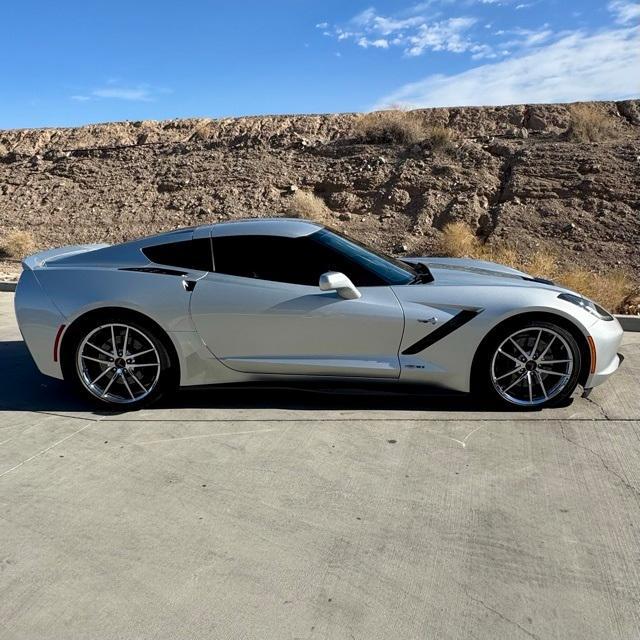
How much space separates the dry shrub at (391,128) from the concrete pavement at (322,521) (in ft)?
51.6

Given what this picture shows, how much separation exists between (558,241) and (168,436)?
38.0 feet

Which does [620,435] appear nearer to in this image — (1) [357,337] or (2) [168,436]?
(1) [357,337]

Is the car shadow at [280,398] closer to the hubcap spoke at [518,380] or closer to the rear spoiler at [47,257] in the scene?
the hubcap spoke at [518,380]

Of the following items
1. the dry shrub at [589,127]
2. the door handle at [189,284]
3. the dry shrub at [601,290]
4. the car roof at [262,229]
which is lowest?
the dry shrub at [601,290]

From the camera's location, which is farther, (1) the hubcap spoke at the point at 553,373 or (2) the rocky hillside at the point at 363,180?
(2) the rocky hillside at the point at 363,180

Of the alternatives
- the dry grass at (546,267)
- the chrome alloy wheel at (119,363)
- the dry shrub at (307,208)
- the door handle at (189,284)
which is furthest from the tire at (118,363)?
the dry shrub at (307,208)

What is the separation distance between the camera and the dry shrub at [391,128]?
63.4 ft

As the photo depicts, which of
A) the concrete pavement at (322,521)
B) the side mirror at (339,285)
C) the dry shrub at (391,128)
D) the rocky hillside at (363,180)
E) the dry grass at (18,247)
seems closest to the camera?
the concrete pavement at (322,521)

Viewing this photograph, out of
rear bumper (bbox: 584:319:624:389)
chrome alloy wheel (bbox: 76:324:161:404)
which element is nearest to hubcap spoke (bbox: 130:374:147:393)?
chrome alloy wheel (bbox: 76:324:161:404)

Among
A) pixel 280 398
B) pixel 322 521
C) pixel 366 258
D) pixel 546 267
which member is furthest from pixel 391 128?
pixel 322 521

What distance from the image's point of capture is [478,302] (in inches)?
175

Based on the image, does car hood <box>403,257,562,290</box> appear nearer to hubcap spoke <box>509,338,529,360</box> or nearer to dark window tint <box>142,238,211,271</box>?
hubcap spoke <box>509,338,529,360</box>

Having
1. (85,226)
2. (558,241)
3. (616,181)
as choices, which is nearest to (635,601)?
(558,241)

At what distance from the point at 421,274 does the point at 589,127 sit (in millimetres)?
15396
